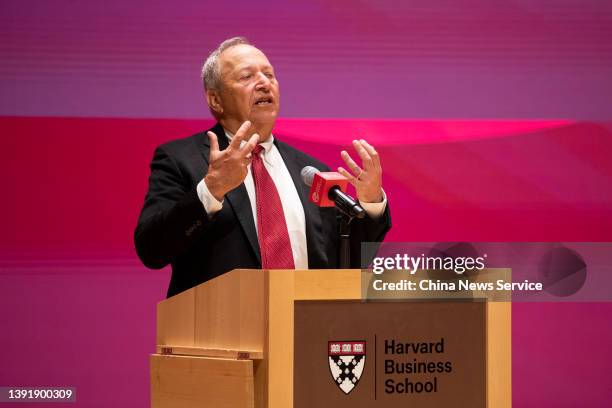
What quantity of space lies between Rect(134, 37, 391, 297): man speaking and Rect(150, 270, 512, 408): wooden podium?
341mm

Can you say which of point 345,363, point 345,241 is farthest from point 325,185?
point 345,363

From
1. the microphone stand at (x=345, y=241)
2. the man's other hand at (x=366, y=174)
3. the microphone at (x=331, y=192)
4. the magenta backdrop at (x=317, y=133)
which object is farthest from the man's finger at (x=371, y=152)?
the magenta backdrop at (x=317, y=133)

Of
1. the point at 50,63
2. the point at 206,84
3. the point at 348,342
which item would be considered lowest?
the point at 348,342

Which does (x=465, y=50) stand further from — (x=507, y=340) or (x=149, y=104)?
(x=507, y=340)

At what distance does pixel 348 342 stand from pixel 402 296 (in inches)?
6.0

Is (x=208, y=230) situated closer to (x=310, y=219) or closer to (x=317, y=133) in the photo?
(x=310, y=219)

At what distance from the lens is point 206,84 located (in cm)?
320

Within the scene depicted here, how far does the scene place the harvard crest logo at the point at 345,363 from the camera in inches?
77.5

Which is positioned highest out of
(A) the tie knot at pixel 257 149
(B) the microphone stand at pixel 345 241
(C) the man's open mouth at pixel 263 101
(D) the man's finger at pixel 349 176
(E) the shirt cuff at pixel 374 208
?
(C) the man's open mouth at pixel 263 101

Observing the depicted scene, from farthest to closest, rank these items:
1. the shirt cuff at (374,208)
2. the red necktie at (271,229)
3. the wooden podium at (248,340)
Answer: the red necktie at (271,229), the shirt cuff at (374,208), the wooden podium at (248,340)

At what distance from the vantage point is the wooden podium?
190 centimetres

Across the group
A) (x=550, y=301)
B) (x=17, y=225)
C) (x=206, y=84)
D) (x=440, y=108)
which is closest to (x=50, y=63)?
(x=17, y=225)

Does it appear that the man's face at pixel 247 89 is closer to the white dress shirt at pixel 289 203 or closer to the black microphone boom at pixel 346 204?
the white dress shirt at pixel 289 203

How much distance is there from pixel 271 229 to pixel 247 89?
1.66ft
